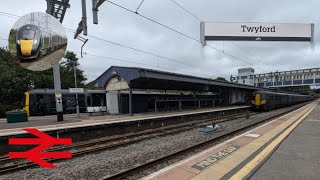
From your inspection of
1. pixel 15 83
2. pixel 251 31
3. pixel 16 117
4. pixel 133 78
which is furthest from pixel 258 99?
pixel 15 83

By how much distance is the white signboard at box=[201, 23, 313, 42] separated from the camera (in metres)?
11.2

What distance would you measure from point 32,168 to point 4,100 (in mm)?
30266

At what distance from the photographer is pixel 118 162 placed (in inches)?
322

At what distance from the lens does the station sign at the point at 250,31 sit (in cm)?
1125

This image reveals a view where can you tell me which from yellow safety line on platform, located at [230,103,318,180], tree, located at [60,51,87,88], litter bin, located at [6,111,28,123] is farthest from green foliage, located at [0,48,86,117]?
yellow safety line on platform, located at [230,103,318,180]

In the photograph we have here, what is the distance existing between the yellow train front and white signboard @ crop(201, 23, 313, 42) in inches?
369

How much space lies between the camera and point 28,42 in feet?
7.61

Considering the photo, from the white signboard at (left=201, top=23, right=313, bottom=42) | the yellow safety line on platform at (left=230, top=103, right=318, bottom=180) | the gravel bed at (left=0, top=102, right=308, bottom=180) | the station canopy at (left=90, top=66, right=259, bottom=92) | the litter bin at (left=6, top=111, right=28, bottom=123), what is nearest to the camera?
the yellow safety line on platform at (left=230, top=103, right=318, bottom=180)

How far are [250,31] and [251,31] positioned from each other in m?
0.06

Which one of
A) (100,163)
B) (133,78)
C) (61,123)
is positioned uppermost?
(133,78)

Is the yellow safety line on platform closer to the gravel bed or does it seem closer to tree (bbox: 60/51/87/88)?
the gravel bed

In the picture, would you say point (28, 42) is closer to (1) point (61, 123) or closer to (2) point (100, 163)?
(2) point (100, 163)

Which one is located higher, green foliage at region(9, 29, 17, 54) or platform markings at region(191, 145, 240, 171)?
green foliage at region(9, 29, 17, 54)

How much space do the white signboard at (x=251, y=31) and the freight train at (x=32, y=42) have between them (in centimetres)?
924
